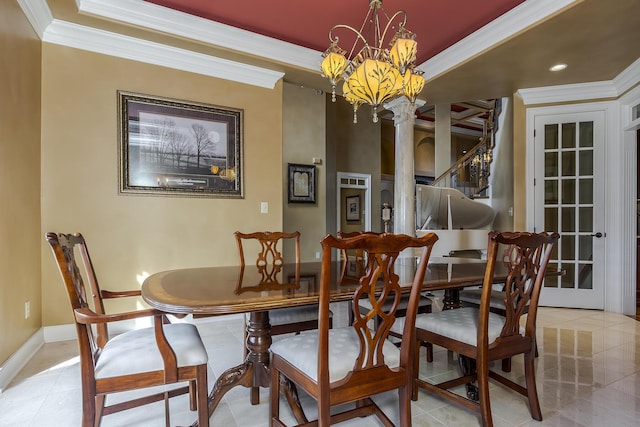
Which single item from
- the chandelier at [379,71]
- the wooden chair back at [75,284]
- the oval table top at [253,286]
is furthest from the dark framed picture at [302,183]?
the wooden chair back at [75,284]

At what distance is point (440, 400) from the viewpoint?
194 cm

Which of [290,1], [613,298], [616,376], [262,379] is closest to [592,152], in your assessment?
[613,298]

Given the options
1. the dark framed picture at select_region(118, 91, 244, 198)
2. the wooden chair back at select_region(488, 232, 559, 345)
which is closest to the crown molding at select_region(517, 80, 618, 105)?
the wooden chair back at select_region(488, 232, 559, 345)

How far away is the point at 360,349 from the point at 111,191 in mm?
2853

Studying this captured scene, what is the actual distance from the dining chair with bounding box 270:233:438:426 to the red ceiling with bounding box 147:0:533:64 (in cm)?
248

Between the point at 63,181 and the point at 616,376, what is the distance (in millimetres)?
4508

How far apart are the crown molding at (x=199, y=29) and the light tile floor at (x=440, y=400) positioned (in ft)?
9.07

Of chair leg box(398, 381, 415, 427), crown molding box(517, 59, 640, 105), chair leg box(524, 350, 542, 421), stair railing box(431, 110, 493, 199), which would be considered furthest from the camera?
stair railing box(431, 110, 493, 199)

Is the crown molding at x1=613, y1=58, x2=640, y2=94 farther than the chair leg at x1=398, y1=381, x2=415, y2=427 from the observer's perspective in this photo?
Yes

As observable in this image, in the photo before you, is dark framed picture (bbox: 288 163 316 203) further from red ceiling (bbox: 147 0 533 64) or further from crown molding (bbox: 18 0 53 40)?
crown molding (bbox: 18 0 53 40)

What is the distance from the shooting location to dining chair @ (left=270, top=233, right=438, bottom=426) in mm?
1201

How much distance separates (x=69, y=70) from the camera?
2947 mm

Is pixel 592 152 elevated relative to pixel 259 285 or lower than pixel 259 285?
elevated

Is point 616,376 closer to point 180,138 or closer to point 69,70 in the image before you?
point 180,138
